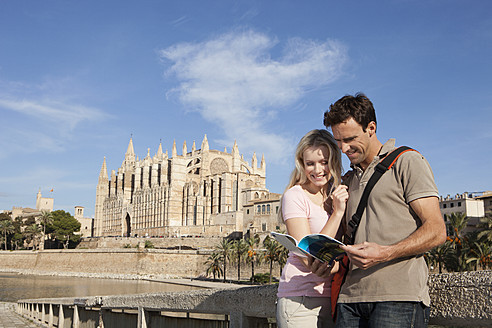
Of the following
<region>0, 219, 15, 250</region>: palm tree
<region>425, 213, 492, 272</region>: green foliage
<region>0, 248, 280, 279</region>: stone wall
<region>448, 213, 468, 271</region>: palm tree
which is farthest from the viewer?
<region>0, 219, 15, 250</region>: palm tree

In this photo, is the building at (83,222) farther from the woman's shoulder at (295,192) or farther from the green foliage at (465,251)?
the woman's shoulder at (295,192)

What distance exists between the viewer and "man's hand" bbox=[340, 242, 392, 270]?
2.19 metres

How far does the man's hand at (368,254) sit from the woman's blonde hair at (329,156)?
0.60 meters

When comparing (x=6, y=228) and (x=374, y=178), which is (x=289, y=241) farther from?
(x=6, y=228)

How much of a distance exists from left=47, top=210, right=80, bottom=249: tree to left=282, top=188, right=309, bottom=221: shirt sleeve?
249ft

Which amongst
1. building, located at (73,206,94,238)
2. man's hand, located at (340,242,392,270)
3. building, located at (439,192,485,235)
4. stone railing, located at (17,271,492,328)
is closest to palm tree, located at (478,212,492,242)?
building, located at (439,192,485,235)

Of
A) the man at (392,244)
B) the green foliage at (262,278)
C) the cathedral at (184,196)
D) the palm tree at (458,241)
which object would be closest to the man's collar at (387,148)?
the man at (392,244)

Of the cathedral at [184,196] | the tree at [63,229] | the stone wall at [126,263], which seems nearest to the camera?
the stone wall at [126,263]

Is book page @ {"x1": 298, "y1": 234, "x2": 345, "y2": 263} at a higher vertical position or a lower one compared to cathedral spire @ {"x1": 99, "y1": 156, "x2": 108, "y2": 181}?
lower

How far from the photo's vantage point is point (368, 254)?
7.23 ft

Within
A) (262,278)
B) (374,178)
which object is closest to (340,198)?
(374,178)

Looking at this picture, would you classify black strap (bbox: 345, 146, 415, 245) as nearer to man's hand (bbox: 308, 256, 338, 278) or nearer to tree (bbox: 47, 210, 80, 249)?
man's hand (bbox: 308, 256, 338, 278)

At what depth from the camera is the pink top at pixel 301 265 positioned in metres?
2.66

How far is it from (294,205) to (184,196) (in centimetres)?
6833
